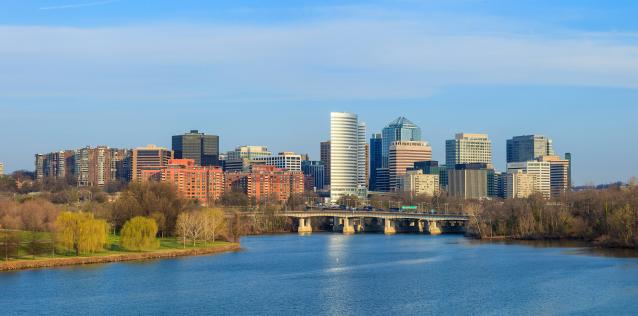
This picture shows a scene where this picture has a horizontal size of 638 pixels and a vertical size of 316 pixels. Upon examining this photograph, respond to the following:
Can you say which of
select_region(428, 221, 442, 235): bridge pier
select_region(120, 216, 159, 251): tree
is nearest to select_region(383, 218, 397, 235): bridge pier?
select_region(428, 221, 442, 235): bridge pier

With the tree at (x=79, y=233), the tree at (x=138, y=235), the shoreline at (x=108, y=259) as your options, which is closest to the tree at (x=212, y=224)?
the shoreline at (x=108, y=259)

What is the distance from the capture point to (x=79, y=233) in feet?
234

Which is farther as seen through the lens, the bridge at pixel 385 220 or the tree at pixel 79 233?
the bridge at pixel 385 220

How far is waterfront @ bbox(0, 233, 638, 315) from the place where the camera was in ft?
161

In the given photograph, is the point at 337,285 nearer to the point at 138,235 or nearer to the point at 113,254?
the point at 113,254

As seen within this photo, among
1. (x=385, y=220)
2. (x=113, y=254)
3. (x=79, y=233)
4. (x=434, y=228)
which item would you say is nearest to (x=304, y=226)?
(x=385, y=220)

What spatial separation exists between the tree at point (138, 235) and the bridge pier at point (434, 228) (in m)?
66.0

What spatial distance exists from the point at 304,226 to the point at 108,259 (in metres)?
76.6

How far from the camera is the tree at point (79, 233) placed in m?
71.4

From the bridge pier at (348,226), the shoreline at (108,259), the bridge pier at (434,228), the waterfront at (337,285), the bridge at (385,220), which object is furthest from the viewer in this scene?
the bridge pier at (348,226)

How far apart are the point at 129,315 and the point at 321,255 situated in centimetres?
3966

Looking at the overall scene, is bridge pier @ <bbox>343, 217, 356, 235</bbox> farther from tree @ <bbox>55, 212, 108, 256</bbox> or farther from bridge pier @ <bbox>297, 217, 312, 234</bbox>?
tree @ <bbox>55, 212, 108, 256</bbox>

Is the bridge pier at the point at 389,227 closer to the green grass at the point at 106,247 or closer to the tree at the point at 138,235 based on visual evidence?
the green grass at the point at 106,247

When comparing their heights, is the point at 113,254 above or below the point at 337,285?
above
